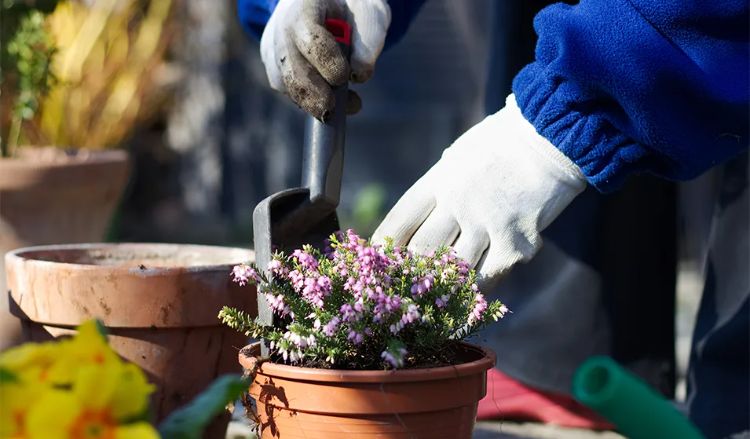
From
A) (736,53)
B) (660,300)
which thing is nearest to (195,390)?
(736,53)

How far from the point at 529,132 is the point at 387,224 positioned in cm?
29

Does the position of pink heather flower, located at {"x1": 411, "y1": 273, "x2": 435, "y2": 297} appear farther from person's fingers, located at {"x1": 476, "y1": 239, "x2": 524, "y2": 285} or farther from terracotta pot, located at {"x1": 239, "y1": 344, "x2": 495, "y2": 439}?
person's fingers, located at {"x1": 476, "y1": 239, "x2": 524, "y2": 285}

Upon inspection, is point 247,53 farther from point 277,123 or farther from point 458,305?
point 458,305

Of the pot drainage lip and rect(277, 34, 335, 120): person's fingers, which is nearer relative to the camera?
rect(277, 34, 335, 120): person's fingers

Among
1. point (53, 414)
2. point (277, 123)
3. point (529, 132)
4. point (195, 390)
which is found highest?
point (53, 414)

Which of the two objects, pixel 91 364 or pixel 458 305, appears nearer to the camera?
pixel 91 364

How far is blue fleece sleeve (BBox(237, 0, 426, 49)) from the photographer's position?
2.25m

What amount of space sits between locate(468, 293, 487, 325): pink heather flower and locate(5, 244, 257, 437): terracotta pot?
19.5 inches

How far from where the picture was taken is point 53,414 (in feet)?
3.11

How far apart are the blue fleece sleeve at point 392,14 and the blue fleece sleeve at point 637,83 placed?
20.7 inches

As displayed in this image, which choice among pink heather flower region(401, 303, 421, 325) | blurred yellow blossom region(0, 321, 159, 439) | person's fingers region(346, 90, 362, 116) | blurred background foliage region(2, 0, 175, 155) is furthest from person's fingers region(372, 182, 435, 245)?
blurred background foliage region(2, 0, 175, 155)

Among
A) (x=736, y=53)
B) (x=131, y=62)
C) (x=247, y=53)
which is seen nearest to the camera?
(x=736, y=53)

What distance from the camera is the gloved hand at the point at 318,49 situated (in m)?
1.75

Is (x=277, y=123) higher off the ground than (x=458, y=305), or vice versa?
(x=458, y=305)
